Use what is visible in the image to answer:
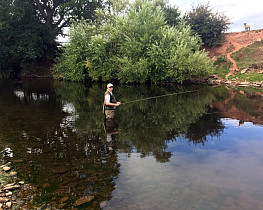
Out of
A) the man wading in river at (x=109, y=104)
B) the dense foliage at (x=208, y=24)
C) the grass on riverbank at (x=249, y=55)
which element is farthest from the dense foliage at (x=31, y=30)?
the man wading in river at (x=109, y=104)

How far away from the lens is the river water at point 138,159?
553 centimetres

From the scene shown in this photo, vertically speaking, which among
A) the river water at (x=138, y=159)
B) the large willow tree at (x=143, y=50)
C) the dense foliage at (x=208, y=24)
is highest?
the dense foliage at (x=208, y=24)

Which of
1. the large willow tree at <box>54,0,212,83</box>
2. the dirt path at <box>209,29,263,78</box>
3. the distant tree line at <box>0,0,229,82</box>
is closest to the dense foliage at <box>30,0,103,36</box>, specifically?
the distant tree line at <box>0,0,229,82</box>

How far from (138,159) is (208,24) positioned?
44539 millimetres

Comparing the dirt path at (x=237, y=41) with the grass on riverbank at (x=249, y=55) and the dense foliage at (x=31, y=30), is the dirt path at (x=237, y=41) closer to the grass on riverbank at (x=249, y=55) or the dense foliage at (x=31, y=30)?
the grass on riverbank at (x=249, y=55)

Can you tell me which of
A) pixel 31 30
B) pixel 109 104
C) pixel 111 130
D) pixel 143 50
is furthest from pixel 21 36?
pixel 111 130

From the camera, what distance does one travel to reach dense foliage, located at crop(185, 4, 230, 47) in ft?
150

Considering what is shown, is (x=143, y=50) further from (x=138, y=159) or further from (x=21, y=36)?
A: (x=21, y=36)

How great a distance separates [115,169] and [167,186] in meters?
1.76

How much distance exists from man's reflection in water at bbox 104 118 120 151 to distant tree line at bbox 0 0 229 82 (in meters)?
18.7

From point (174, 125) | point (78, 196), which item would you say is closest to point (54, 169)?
point (78, 196)

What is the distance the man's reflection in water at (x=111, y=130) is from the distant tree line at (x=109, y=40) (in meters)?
18.7

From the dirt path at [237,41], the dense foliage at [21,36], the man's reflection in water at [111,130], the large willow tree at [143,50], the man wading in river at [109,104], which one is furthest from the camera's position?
the dense foliage at [21,36]

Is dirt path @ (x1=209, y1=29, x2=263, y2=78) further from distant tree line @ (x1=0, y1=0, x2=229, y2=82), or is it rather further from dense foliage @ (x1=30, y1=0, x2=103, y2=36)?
dense foliage @ (x1=30, y1=0, x2=103, y2=36)
